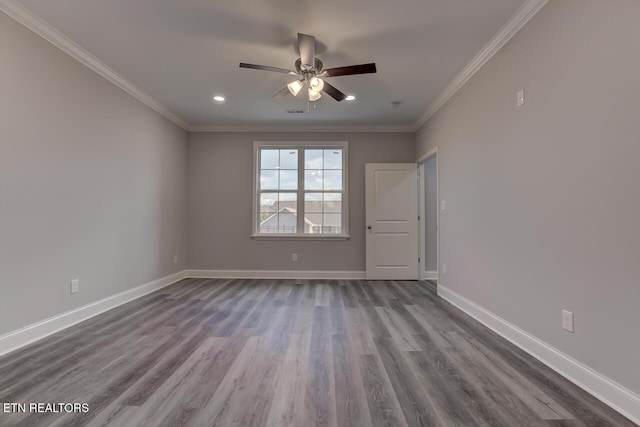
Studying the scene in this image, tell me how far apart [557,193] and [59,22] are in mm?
4067

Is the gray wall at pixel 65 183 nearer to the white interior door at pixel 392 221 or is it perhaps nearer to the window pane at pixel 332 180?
the window pane at pixel 332 180

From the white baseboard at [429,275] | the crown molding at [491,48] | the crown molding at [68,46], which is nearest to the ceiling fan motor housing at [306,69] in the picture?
the crown molding at [491,48]

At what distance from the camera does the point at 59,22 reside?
8.32 ft

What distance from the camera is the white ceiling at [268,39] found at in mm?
2373

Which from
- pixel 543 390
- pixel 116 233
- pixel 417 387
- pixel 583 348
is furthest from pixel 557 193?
pixel 116 233

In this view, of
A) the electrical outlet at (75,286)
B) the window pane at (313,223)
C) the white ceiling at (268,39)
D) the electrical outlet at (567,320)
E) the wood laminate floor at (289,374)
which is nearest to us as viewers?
Result: the wood laminate floor at (289,374)

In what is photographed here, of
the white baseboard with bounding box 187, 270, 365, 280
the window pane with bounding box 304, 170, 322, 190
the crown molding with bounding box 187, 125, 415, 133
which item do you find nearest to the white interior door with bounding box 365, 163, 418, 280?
the white baseboard with bounding box 187, 270, 365, 280

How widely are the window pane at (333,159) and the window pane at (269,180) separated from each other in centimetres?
93

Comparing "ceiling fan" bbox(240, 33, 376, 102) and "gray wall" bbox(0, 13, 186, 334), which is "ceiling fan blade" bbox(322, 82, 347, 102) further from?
"gray wall" bbox(0, 13, 186, 334)

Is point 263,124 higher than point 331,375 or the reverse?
higher

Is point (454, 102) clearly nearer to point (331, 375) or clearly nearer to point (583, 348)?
point (583, 348)

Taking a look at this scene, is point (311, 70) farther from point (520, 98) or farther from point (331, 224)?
point (331, 224)

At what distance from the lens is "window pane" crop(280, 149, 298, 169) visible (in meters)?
5.48

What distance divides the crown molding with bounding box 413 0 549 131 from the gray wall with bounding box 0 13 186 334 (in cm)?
392
